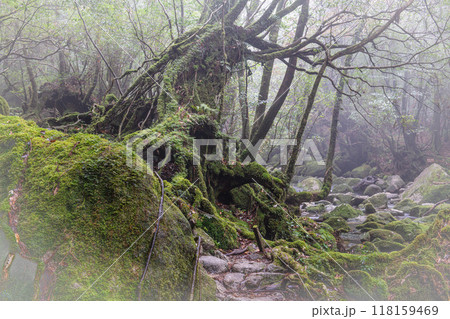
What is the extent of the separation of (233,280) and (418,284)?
2.08 m

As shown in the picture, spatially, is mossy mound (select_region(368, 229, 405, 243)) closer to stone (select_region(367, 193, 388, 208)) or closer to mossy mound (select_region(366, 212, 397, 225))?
mossy mound (select_region(366, 212, 397, 225))

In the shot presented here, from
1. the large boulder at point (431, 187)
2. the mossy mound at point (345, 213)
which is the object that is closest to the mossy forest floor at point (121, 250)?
the mossy mound at point (345, 213)

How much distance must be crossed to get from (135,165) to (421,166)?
67.3 ft

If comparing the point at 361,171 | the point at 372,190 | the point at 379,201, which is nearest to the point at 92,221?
the point at 379,201

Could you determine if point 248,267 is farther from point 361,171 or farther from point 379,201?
point 361,171

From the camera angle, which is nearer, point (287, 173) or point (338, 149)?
point (287, 173)

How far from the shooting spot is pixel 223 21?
21.8 ft

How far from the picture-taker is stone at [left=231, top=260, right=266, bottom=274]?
127 inches

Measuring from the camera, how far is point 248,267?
3.29 m

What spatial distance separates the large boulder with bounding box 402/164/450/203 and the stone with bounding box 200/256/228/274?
510 inches

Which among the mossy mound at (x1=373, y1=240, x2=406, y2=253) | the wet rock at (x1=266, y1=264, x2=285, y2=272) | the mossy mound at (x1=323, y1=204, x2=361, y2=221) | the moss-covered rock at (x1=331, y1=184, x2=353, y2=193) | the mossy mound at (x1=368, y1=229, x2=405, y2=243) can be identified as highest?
the wet rock at (x1=266, y1=264, x2=285, y2=272)

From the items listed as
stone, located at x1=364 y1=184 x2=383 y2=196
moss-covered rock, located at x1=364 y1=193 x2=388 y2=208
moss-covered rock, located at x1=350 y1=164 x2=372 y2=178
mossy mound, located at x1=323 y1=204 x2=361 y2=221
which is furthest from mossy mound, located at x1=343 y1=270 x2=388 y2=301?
moss-covered rock, located at x1=350 y1=164 x2=372 y2=178
